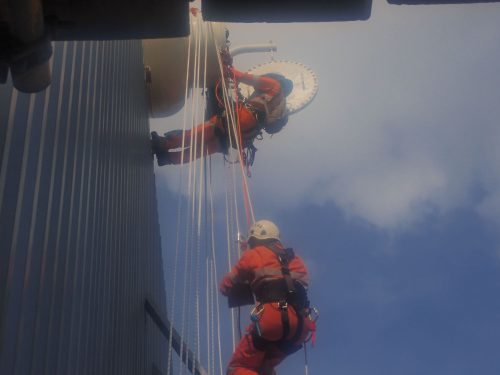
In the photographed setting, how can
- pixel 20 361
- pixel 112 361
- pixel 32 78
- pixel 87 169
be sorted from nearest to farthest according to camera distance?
pixel 32 78, pixel 20 361, pixel 87 169, pixel 112 361

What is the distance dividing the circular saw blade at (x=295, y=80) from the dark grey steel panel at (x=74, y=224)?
477cm

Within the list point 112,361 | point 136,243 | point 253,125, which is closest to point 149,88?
point 253,125

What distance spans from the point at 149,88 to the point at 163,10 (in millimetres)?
9553

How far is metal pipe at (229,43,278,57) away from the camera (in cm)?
1352

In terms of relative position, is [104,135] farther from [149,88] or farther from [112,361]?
[149,88]

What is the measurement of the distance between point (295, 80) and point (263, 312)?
790cm

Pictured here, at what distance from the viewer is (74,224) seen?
16.4 feet

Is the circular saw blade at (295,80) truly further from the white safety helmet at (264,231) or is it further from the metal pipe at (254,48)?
the white safety helmet at (264,231)

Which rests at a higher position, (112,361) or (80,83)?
(80,83)

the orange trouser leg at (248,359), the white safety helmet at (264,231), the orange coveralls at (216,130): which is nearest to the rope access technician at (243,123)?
the orange coveralls at (216,130)

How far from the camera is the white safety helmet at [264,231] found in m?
6.82

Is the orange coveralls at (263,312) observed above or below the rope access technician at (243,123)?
below

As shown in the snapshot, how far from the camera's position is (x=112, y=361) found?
6.14 metres

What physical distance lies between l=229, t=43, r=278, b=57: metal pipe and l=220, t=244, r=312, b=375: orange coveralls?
26.3ft
